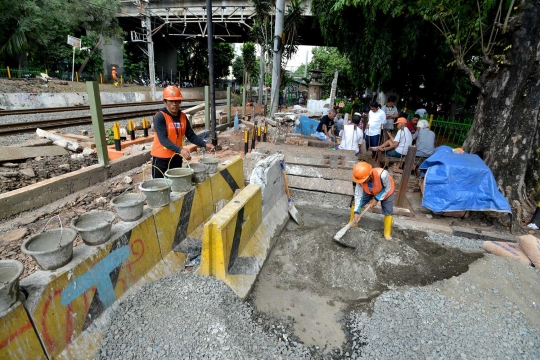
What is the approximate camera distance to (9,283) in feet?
5.33

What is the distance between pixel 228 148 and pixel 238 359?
818cm

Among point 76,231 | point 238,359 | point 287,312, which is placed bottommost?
point 287,312

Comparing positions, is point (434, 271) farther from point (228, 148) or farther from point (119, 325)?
point (228, 148)

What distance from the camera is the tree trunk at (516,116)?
5.40 m

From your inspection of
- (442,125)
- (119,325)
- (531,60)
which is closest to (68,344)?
(119,325)

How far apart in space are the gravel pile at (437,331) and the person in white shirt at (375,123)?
18.4ft

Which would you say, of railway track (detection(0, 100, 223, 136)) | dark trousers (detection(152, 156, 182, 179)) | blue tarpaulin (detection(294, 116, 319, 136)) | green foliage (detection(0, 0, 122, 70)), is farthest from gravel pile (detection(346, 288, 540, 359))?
green foliage (detection(0, 0, 122, 70))

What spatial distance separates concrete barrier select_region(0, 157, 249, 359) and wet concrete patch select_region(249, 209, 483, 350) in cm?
51

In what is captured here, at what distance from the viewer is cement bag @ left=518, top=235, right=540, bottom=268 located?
12.7ft

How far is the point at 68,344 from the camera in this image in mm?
2043

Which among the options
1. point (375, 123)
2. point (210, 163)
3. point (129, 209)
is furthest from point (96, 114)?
point (375, 123)

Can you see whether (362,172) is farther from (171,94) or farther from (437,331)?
(171,94)

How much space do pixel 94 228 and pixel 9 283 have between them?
69 cm

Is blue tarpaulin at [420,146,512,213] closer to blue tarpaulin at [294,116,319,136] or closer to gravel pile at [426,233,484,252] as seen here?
gravel pile at [426,233,484,252]
